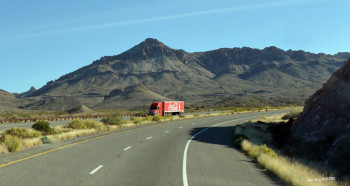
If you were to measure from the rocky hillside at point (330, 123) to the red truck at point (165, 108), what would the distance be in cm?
3719

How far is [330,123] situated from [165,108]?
4578 cm

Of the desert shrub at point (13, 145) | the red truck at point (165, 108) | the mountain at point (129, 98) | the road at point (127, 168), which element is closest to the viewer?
the road at point (127, 168)

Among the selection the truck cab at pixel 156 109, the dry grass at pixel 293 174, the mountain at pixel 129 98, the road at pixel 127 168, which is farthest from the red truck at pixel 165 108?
the mountain at pixel 129 98

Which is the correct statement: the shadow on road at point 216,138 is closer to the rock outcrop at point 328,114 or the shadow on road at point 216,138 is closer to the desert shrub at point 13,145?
the rock outcrop at point 328,114

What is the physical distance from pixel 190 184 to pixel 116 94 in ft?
568

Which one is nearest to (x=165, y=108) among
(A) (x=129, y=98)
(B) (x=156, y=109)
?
(B) (x=156, y=109)

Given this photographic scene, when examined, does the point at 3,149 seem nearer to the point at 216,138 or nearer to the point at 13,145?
the point at 13,145

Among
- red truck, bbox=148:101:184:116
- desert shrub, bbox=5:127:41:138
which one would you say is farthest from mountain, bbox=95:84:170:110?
desert shrub, bbox=5:127:41:138

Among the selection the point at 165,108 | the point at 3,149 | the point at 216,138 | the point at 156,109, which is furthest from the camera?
the point at 165,108

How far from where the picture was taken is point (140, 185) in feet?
28.6

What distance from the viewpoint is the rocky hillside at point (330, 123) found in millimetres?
19047

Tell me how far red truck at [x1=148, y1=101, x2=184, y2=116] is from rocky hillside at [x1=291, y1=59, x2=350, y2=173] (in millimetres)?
37191

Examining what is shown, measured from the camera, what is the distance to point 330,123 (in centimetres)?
2297

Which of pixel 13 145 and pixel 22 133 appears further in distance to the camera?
pixel 22 133
